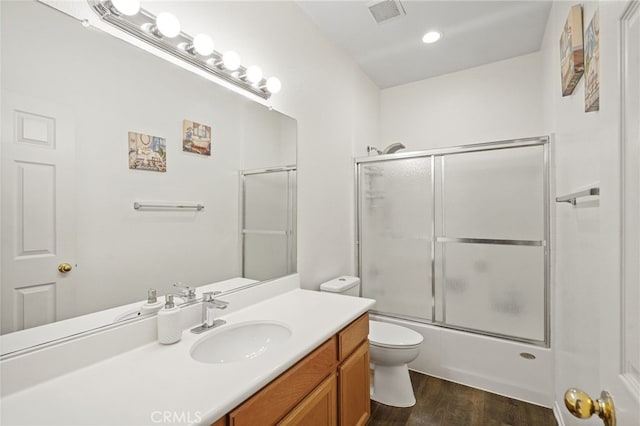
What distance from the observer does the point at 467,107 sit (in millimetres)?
2986

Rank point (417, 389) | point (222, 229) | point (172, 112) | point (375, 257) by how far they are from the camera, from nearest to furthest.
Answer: point (172, 112) < point (222, 229) < point (417, 389) < point (375, 257)

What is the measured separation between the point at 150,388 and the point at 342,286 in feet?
5.11

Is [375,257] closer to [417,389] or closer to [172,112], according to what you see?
[417,389]

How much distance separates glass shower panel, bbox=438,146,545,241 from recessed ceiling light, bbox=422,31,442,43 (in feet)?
3.21

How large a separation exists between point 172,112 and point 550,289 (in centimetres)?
251

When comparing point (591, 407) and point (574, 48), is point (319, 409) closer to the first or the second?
point (591, 407)

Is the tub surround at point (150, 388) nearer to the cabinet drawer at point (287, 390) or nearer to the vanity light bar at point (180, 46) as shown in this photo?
the cabinet drawer at point (287, 390)

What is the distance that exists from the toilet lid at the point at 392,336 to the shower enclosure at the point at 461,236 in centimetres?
41

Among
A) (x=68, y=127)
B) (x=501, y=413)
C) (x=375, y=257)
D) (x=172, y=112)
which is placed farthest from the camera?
(x=375, y=257)

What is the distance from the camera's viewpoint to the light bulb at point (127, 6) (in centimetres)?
107

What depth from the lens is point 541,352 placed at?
2041 mm

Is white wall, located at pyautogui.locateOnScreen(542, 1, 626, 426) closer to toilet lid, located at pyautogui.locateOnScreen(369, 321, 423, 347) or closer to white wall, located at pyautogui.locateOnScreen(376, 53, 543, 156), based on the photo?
white wall, located at pyautogui.locateOnScreen(376, 53, 543, 156)

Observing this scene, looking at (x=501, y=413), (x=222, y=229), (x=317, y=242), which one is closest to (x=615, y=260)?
(x=222, y=229)

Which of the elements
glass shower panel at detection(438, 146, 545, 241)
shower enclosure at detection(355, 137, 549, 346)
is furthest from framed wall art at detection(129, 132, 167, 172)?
glass shower panel at detection(438, 146, 545, 241)
